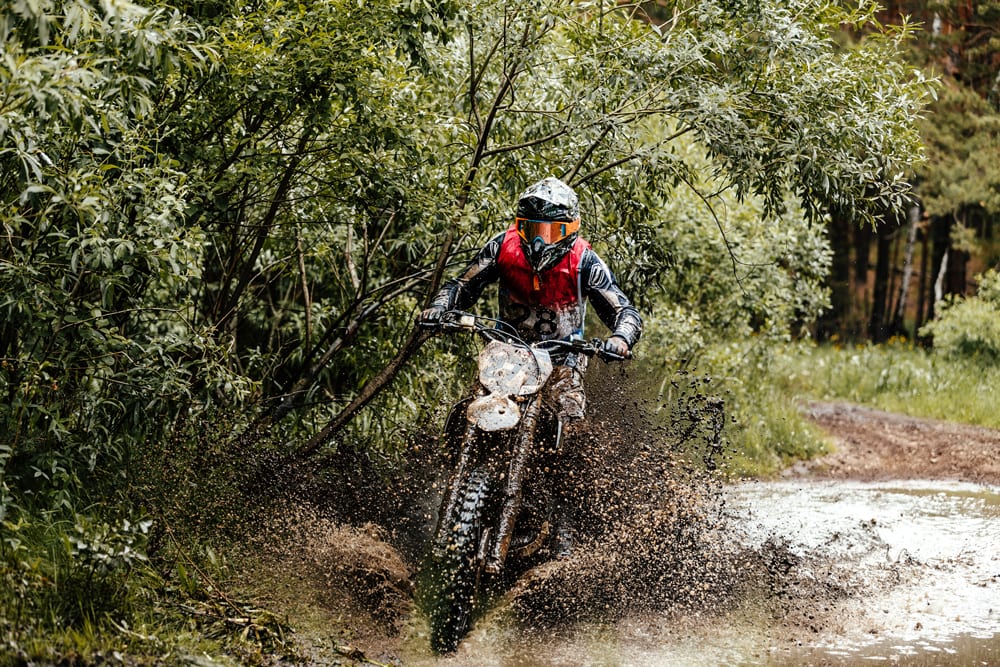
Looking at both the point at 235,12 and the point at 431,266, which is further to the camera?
the point at 431,266

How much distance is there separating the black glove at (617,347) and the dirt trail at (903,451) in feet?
20.9

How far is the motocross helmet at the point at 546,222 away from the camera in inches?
261

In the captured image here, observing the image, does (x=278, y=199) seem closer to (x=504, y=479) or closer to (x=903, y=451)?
(x=504, y=479)

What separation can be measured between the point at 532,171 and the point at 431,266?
1118mm

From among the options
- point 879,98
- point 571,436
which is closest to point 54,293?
point 571,436

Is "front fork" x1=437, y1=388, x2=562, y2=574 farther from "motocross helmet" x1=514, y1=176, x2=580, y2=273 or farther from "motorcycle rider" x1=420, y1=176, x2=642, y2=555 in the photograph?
"motocross helmet" x1=514, y1=176, x2=580, y2=273

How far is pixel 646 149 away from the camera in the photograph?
7.47 m

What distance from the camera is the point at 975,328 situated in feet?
60.3

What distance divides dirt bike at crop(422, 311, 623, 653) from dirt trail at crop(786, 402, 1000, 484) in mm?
6622

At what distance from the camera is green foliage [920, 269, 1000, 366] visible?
59.4 ft

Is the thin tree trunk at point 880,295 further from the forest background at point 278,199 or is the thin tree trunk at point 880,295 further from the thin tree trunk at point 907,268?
the forest background at point 278,199

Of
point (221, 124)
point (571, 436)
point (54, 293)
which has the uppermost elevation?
point (221, 124)

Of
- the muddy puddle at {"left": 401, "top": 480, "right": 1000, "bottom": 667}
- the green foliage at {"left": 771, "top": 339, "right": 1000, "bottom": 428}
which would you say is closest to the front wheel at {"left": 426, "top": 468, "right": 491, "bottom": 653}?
the muddy puddle at {"left": 401, "top": 480, "right": 1000, "bottom": 667}

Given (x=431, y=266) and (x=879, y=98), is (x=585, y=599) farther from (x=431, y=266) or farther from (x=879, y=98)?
(x=879, y=98)
